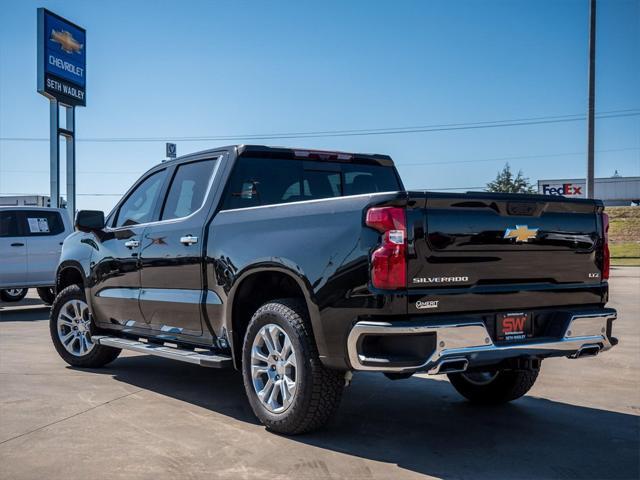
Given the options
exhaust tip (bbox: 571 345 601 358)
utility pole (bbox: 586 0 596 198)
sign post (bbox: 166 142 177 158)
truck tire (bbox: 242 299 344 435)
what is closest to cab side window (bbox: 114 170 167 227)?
truck tire (bbox: 242 299 344 435)

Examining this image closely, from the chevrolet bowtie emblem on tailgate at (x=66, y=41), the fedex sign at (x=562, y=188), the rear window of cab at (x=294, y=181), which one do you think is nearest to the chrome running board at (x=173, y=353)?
the rear window of cab at (x=294, y=181)

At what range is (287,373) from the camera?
15.0 feet

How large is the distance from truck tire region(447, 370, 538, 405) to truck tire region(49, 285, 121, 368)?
3.52m

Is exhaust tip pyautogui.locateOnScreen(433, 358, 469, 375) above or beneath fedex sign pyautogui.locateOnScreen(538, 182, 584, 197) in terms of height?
beneath

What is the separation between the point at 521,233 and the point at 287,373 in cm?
172

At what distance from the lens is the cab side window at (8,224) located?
1257 centimetres

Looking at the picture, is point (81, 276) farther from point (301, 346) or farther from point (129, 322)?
point (301, 346)

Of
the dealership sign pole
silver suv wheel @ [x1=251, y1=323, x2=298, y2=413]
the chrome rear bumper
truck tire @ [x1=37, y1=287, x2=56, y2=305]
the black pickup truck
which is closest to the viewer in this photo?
the chrome rear bumper

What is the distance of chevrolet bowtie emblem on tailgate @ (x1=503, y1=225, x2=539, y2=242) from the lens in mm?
4303

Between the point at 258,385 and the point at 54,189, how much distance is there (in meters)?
18.9

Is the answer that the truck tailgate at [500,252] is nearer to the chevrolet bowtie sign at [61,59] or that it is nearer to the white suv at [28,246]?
the white suv at [28,246]

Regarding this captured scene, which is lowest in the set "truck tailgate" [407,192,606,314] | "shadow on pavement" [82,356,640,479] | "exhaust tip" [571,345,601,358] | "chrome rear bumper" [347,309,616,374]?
"shadow on pavement" [82,356,640,479]

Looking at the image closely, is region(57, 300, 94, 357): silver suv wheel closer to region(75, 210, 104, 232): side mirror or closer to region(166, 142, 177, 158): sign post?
region(75, 210, 104, 232): side mirror

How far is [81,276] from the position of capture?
279 inches
